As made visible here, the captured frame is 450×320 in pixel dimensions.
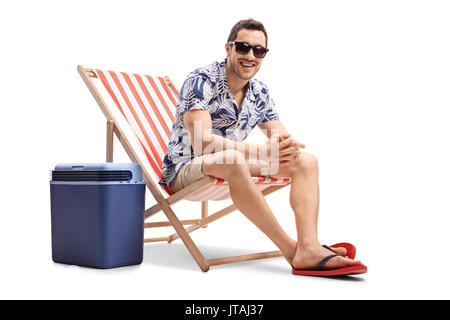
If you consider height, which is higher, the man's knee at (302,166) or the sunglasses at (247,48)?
the sunglasses at (247,48)

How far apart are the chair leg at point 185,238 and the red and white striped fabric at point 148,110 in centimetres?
15

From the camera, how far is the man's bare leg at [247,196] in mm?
3271

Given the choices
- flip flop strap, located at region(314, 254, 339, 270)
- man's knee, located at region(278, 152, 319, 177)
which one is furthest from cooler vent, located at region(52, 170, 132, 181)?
flip flop strap, located at region(314, 254, 339, 270)

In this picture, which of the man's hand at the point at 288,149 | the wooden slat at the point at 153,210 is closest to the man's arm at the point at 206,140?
the man's hand at the point at 288,149

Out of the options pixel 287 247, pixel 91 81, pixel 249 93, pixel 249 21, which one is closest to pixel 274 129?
pixel 249 93

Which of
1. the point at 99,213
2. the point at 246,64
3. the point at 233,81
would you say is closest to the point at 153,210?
the point at 99,213

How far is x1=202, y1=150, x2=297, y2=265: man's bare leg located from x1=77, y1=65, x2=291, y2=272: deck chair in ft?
0.39

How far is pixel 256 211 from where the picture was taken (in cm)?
329

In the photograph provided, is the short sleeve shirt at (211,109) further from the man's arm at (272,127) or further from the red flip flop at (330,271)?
the red flip flop at (330,271)

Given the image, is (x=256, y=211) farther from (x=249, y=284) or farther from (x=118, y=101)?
(x=118, y=101)

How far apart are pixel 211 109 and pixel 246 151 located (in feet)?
1.49

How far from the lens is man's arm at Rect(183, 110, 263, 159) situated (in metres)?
3.46

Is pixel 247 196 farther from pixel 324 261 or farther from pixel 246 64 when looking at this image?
pixel 246 64

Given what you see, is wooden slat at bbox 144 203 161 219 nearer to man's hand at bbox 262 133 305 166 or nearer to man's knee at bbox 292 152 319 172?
man's hand at bbox 262 133 305 166
